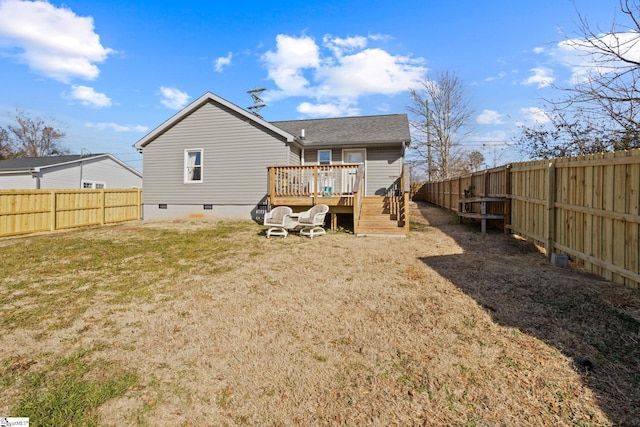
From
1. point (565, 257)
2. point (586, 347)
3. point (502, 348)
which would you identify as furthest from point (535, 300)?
point (565, 257)

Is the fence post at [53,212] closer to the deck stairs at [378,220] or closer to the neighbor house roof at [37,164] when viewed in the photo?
the neighbor house roof at [37,164]

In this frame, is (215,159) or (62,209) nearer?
(62,209)

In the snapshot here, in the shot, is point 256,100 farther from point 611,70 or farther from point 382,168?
point 611,70

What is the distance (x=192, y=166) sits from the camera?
43.0 ft

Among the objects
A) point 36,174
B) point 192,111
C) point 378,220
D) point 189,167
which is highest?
point 192,111

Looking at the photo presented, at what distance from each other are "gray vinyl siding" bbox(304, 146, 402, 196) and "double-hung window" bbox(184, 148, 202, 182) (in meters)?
7.52

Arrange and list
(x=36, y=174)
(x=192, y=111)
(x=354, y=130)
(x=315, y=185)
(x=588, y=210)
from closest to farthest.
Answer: (x=588, y=210) < (x=315, y=185) < (x=192, y=111) < (x=354, y=130) < (x=36, y=174)

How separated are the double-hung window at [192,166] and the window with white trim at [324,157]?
540cm

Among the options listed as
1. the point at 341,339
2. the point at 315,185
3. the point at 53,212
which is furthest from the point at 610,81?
the point at 53,212

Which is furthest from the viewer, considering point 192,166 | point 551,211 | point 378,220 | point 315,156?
point 315,156

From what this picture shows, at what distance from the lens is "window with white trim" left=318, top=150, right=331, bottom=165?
1358 cm

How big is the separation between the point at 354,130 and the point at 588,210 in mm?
10666

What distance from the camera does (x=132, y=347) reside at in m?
3.06

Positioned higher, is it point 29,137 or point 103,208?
point 29,137
